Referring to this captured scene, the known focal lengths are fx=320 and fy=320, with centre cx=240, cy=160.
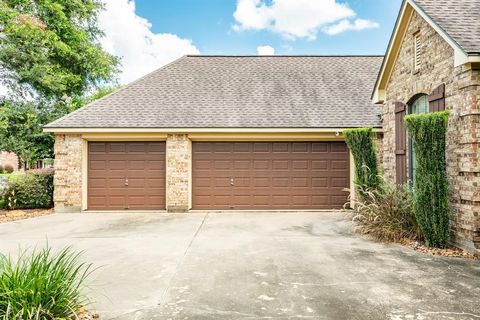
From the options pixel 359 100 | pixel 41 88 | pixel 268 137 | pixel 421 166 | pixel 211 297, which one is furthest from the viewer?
pixel 41 88

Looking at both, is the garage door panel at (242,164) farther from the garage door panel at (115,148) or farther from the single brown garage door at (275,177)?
the garage door panel at (115,148)

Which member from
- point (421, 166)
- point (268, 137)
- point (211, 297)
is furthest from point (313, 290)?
point (268, 137)

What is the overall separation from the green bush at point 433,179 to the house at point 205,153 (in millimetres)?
4720

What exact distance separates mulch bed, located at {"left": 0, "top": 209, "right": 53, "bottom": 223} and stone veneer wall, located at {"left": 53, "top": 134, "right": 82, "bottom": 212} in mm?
616

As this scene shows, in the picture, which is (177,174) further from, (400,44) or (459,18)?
(459,18)

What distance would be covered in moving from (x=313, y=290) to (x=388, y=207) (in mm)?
3948

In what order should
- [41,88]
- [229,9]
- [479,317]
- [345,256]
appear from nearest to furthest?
[479,317] < [345,256] < [41,88] < [229,9]

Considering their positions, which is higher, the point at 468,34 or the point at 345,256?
the point at 468,34

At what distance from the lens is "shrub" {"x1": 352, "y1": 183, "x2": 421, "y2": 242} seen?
6988mm

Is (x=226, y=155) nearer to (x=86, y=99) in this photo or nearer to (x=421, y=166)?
(x=421, y=166)

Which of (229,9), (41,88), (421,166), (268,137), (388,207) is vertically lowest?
(388,207)

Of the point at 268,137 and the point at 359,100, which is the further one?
the point at 359,100

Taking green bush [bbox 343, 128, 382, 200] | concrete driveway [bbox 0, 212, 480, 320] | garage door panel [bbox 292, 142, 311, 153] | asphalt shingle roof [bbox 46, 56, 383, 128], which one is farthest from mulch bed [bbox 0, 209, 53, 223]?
green bush [bbox 343, 128, 382, 200]

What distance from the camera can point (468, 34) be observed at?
6.35 m
